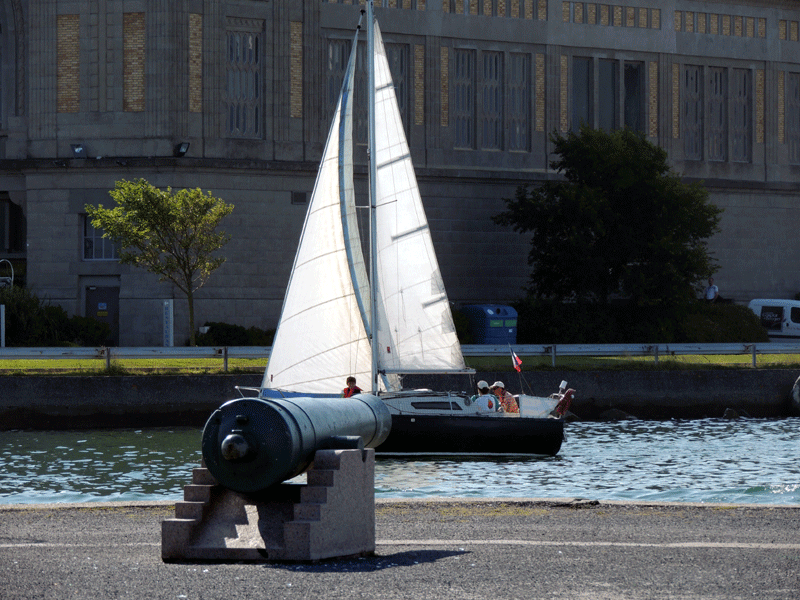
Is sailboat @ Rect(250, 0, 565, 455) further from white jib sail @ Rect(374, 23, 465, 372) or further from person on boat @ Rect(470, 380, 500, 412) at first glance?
person on boat @ Rect(470, 380, 500, 412)

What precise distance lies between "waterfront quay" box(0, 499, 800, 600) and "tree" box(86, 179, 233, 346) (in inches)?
1048

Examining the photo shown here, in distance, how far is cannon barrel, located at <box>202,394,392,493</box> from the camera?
409 inches

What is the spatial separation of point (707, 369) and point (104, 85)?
82.5 feet

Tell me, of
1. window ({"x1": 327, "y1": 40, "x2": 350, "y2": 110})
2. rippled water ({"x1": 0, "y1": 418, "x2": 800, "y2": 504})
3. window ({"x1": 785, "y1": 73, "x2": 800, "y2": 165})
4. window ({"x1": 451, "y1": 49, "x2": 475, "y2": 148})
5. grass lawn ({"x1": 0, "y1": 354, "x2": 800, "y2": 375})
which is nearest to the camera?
rippled water ({"x1": 0, "y1": 418, "x2": 800, "y2": 504})

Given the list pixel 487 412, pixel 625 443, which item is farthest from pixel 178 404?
pixel 625 443

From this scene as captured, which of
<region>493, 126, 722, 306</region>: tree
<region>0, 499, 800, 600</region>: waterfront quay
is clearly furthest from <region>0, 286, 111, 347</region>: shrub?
<region>0, 499, 800, 600</region>: waterfront quay

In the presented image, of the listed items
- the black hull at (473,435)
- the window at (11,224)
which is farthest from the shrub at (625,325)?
the black hull at (473,435)

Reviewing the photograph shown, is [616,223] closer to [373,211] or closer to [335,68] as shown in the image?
[335,68]

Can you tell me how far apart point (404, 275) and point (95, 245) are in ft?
77.1

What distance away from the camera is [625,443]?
95.4ft

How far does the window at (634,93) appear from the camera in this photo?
184ft

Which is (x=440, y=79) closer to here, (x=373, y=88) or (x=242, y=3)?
(x=242, y=3)

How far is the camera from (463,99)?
52.7 metres

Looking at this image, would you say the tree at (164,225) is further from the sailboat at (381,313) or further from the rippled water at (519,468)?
the sailboat at (381,313)
